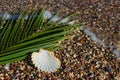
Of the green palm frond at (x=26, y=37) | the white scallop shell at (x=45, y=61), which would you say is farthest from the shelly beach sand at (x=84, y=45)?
the green palm frond at (x=26, y=37)

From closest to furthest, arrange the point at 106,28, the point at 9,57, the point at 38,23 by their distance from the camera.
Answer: the point at 9,57, the point at 38,23, the point at 106,28

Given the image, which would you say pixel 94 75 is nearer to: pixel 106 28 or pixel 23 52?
pixel 23 52

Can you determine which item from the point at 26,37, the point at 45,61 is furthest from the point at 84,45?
the point at 26,37

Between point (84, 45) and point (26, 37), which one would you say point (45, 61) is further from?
point (84, 45)

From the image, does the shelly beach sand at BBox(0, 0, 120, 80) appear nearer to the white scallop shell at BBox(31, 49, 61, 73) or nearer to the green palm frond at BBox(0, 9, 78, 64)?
the white scallop shell at BBox(31, 49, 61, 73)

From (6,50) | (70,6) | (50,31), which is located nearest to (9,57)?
(6,50)

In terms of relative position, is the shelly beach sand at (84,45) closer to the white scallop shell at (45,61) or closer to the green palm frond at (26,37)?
the white scallop shell at (45,61)
